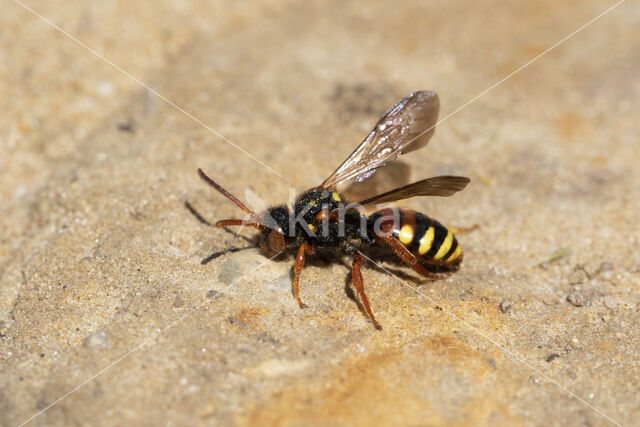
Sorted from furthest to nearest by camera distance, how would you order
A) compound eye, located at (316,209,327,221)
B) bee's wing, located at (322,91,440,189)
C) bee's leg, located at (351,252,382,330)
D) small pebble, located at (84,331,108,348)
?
bee's wing, located at (322,91,440,189), compound eye, located at (316,209,327,221), bee's leg, located at (351,252,382,330), small pebble, located at (84,331,108,348)

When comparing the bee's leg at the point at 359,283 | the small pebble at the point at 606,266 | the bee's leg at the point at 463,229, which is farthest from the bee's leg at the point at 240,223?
the small pebble at the point at 606,266

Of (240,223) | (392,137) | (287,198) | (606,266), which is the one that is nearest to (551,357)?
(606,266)

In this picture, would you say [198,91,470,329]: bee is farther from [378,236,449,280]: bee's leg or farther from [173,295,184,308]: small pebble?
[173,295,184,308]: small pebble

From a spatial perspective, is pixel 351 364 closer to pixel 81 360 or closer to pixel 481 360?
pixel 481 360

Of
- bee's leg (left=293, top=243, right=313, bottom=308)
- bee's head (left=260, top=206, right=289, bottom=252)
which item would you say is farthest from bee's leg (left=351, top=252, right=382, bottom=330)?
bee's head (left=260, top=206, right=289, bottom=252)

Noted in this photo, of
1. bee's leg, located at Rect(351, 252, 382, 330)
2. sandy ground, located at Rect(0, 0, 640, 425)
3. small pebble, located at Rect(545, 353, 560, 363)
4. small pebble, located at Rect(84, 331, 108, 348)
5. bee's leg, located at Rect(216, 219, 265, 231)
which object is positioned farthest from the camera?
bee's leg, located at Rect(216, 219, 265, 231)

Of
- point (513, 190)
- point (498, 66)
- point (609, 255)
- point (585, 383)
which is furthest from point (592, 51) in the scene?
point (585, 383)

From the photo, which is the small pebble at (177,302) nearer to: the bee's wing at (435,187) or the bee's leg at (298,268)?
the bee's leg at (298,268)

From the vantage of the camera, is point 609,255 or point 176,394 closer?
point 176,394
